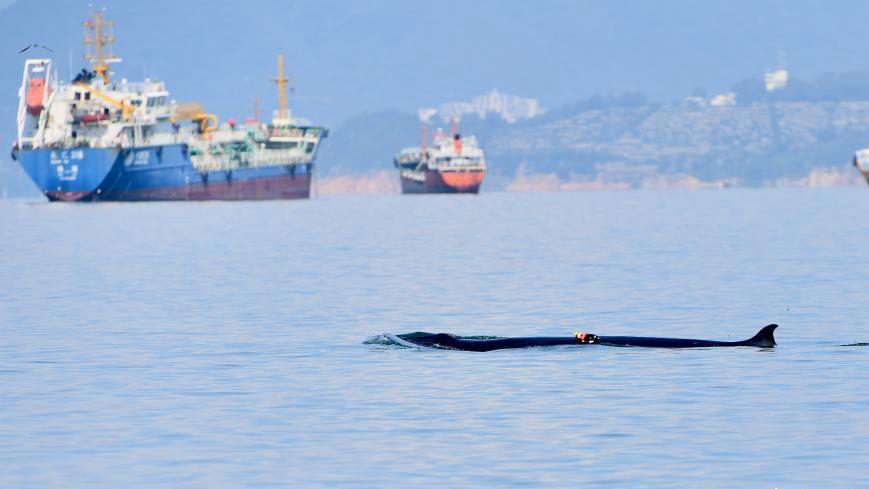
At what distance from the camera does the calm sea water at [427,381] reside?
95.3 feet

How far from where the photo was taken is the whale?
43.4 meters

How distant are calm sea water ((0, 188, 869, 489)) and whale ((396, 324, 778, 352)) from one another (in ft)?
1.08

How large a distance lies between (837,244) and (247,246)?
33896 mm

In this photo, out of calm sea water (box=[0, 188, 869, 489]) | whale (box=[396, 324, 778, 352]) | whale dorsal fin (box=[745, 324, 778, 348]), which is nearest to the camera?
calm sea water (box=[0, 188, 869, 489])

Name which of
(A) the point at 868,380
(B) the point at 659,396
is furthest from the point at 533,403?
(A) the point at 868,380

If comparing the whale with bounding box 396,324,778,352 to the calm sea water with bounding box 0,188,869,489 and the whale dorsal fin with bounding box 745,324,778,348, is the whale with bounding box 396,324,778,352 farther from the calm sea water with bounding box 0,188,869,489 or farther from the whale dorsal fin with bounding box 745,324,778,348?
the calm sea water with bounding box 0,188,869,489

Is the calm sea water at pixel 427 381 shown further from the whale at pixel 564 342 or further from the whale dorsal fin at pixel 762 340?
the whale dorsal fin at pixel 762 340

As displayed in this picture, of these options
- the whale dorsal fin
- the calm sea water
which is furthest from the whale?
the calm sea water

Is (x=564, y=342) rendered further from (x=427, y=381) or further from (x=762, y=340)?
(x=427, y=381)

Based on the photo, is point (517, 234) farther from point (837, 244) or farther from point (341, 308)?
point (341, 308)

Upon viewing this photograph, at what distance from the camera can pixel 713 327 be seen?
51.3 meters

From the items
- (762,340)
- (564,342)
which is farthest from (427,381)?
(762,340)

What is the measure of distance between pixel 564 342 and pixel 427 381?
21.3 feet

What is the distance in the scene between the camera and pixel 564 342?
43719 millimetres
